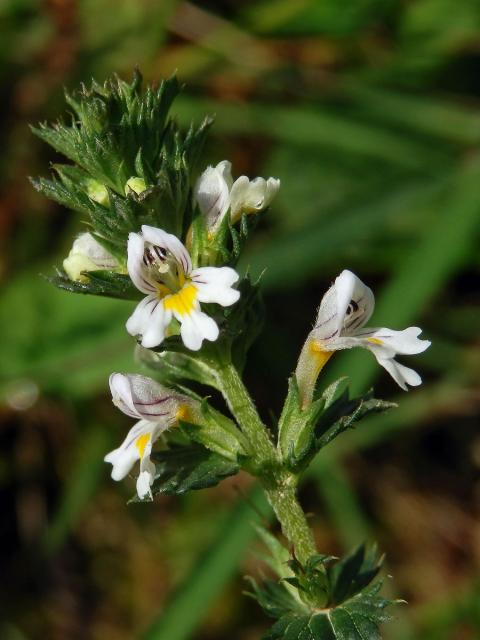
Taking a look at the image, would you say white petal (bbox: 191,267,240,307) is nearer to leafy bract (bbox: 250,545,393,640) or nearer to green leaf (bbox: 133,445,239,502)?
green leaf (bbox: 133,445,239,502)

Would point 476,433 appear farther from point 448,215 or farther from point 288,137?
point 288,137

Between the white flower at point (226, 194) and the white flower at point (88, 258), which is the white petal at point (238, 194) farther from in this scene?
the white flower at point (88, 258)

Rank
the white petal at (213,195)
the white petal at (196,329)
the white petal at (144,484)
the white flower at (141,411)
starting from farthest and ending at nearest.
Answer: the white petal at (213,195)
the white flower at (141,411)
the white petal at (144,484)
the white petal at (196,329)

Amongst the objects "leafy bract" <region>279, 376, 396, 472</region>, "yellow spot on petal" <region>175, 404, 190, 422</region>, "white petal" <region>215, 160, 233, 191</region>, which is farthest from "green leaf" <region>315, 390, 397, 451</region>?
"white petal" <region>215, 160, 233, 191</region>

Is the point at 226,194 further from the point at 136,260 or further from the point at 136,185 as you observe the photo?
the point at 136,260

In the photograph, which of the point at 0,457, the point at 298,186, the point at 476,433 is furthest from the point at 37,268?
the point at 476,433

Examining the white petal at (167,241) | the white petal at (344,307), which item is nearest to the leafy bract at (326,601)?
the white petal at (344,307)
